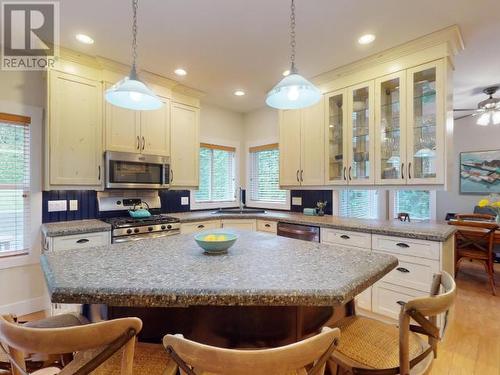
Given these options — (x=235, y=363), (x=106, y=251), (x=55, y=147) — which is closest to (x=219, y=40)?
(x=55, y=147)

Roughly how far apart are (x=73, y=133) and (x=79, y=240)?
111 centimetres

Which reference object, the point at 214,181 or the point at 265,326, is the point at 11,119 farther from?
the point at 265,326

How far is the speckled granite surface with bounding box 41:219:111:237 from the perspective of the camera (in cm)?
237

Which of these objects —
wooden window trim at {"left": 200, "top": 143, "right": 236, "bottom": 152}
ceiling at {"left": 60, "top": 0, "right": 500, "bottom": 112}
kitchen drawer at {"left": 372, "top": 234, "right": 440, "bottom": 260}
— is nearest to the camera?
ceiling at {"left": 60, "top": 0, "right": 500, "bottom": 112}

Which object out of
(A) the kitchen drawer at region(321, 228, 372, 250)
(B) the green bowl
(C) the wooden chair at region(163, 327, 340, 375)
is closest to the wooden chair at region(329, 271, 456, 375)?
(C) the wooden chair at region(163, 327, 340, 375)

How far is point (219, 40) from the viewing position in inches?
97.9

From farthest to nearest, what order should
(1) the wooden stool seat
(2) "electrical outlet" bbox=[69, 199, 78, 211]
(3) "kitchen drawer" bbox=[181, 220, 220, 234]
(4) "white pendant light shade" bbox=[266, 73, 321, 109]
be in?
(3) "kitchen drawer" bbox=[181, 220, 220, 234]
(2) "electrical outlet" bbox=[69, 199, 78, 211]
(4) "white pendant light shade" bbox=[266, 73, 321, 109]
(1) the wooden stool seat

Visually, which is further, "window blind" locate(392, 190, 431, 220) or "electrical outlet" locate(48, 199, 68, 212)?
"window blind" locate(392, 190, 431, 220)

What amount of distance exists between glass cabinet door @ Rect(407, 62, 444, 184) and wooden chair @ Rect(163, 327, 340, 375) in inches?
92.9

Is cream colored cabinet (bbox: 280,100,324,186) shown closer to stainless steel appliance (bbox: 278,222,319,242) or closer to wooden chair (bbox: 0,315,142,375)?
stainless steel appliance (bbox: 278,222,319,242)

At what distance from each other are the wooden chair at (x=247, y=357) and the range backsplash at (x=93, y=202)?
2795 millimetres

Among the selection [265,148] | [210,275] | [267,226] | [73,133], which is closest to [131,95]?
[73,133]

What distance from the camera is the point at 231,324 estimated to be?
3.79ft

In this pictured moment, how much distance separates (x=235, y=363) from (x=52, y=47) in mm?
3254
